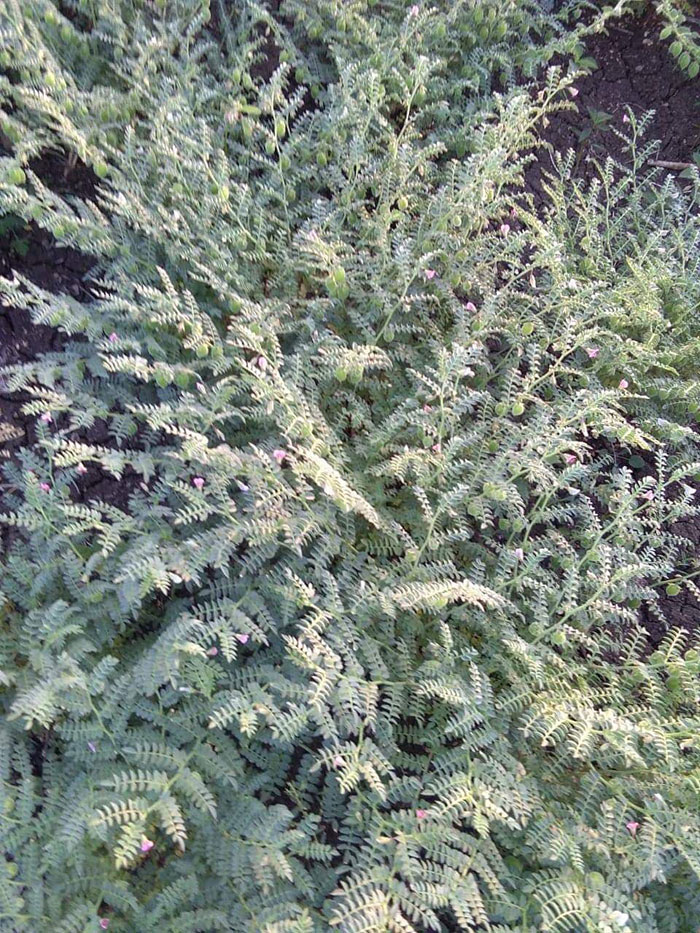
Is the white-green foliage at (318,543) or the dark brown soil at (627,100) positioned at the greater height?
the dark brown soil at (627,100)

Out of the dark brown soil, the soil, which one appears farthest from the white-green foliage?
the dark brown soil

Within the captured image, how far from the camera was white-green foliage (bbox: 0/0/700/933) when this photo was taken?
165 centimetres

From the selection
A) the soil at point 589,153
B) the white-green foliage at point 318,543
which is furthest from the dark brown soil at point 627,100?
the white-green foliage at point 318,543

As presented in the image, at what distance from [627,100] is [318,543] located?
9.57 feet

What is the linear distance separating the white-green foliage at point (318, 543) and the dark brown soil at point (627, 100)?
32.4 inches

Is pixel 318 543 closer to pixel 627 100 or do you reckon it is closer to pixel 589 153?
pixel 589 153

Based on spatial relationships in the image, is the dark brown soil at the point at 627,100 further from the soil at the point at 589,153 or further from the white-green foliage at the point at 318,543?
the white-green foliage at the point at 318,543

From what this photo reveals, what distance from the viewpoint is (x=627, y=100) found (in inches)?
141

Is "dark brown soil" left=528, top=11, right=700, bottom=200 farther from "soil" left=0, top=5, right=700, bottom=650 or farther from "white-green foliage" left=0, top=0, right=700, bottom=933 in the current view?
"white-green foliage" left=0, top=0, right=700, bottom=933

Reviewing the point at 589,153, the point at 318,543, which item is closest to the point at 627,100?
the point at 589,153

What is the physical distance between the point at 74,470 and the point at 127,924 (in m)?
1.10

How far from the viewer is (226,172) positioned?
7.39 ft

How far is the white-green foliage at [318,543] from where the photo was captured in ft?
5.42

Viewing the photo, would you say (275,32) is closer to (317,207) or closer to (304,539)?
(317,207)
